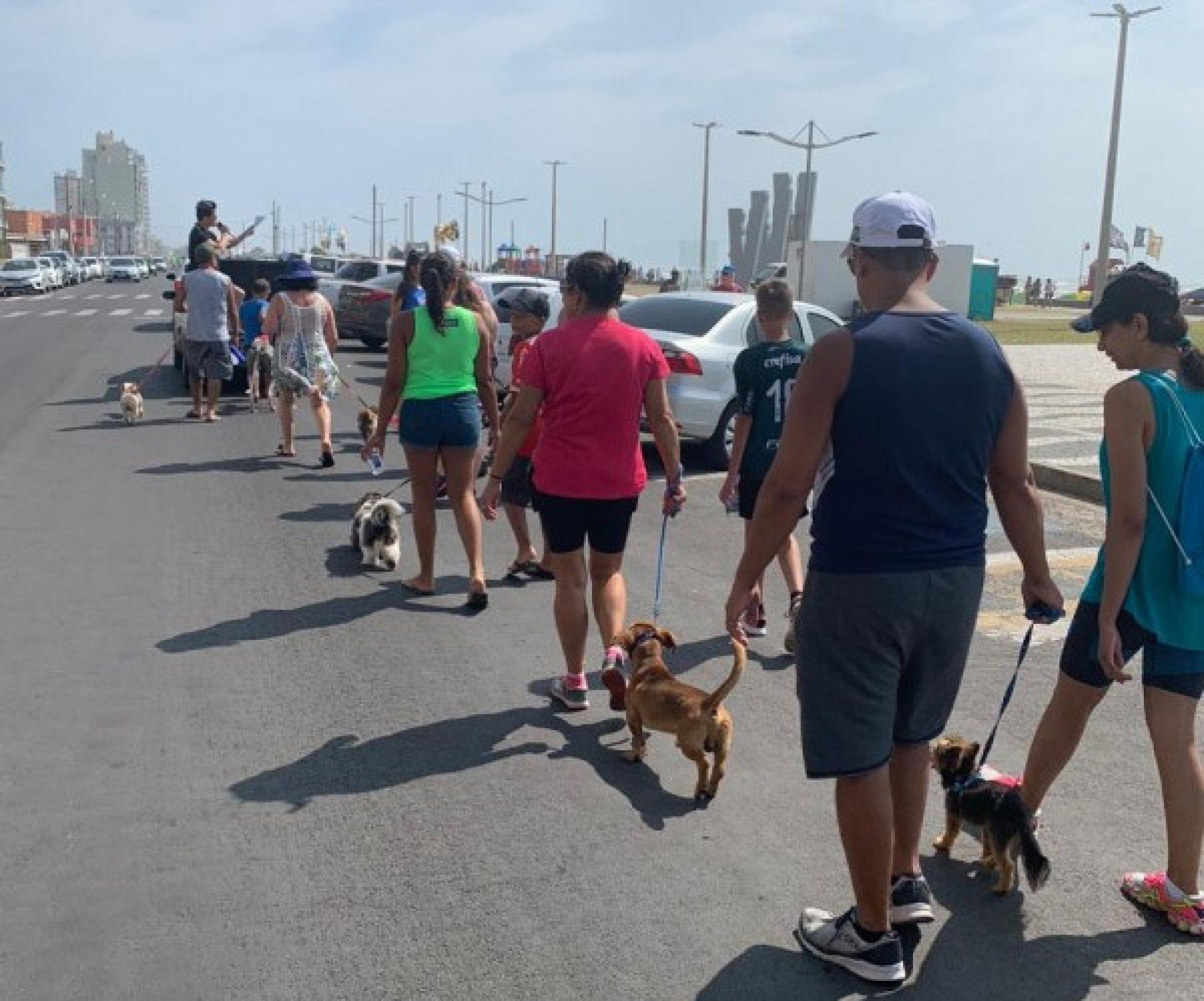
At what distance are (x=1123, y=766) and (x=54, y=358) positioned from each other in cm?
1958

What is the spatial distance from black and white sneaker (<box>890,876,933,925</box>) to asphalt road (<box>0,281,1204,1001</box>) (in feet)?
0.35

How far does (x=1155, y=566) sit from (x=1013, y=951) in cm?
119

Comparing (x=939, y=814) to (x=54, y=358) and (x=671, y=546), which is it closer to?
(x=671, y=546)

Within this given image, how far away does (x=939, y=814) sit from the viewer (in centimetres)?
438

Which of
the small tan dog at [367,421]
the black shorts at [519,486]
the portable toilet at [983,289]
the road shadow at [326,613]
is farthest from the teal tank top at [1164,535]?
the portable toilet at [983,289]

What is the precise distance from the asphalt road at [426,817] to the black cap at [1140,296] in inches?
71.2

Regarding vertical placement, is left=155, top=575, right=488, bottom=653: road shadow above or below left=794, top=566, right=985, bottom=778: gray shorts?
below

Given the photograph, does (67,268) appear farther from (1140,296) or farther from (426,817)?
(1140,296)

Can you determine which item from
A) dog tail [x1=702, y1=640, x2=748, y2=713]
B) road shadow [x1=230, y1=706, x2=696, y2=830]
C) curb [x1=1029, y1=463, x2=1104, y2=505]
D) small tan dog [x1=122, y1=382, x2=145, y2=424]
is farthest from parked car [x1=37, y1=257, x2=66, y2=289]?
dog tail [x1=702, y1=640, x2=748, y2=713]

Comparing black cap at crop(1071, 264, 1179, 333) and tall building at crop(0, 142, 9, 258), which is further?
tall building at crop(0, 142, 9, 258)

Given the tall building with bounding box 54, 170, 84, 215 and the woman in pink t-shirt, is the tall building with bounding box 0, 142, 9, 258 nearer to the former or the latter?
the tall building with bounding box 54, 170, 84, 215

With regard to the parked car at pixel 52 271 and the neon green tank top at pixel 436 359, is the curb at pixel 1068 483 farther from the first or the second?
the parked car at pixel 52 271

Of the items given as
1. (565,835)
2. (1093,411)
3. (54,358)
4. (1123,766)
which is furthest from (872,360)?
(54,358)

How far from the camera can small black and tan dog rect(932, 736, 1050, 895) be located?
3.65m
